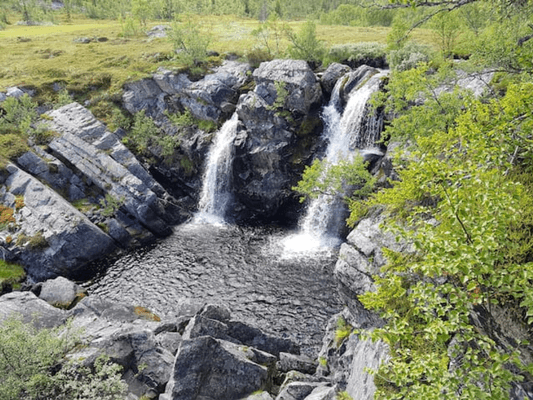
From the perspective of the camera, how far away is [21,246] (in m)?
35.9

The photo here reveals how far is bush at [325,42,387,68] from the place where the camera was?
183 feet

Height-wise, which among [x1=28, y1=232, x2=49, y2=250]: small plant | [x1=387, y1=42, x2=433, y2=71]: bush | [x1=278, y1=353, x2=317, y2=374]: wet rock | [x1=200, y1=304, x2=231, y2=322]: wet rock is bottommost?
[x1=28, y1=232, x2=49, y2=250]: small plant

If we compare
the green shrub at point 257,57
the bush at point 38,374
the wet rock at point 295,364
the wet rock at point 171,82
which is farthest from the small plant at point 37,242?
the green shrub at point 257,57

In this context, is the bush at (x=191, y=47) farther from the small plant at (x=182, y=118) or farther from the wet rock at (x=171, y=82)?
the small plant at (x=182, y=118)

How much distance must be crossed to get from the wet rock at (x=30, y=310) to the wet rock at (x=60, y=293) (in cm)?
280

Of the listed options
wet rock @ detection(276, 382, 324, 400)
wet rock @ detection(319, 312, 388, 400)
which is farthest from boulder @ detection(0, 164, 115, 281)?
wet rock @ detection(319, 312, 388, 400)

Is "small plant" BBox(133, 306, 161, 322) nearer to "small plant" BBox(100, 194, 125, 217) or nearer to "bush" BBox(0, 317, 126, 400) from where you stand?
"bush" BBox(0, 317, 126, 400)

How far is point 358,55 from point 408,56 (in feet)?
45.0

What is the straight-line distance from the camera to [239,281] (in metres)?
34.0

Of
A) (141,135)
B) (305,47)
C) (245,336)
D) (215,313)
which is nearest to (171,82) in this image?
(141,135)

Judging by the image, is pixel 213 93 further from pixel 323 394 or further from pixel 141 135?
pixel 323 394

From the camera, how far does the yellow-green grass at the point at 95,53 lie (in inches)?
2379

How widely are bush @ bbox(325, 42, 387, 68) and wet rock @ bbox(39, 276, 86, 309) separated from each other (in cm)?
5067

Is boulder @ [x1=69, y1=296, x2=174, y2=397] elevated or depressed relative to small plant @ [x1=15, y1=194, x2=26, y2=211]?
elevated
